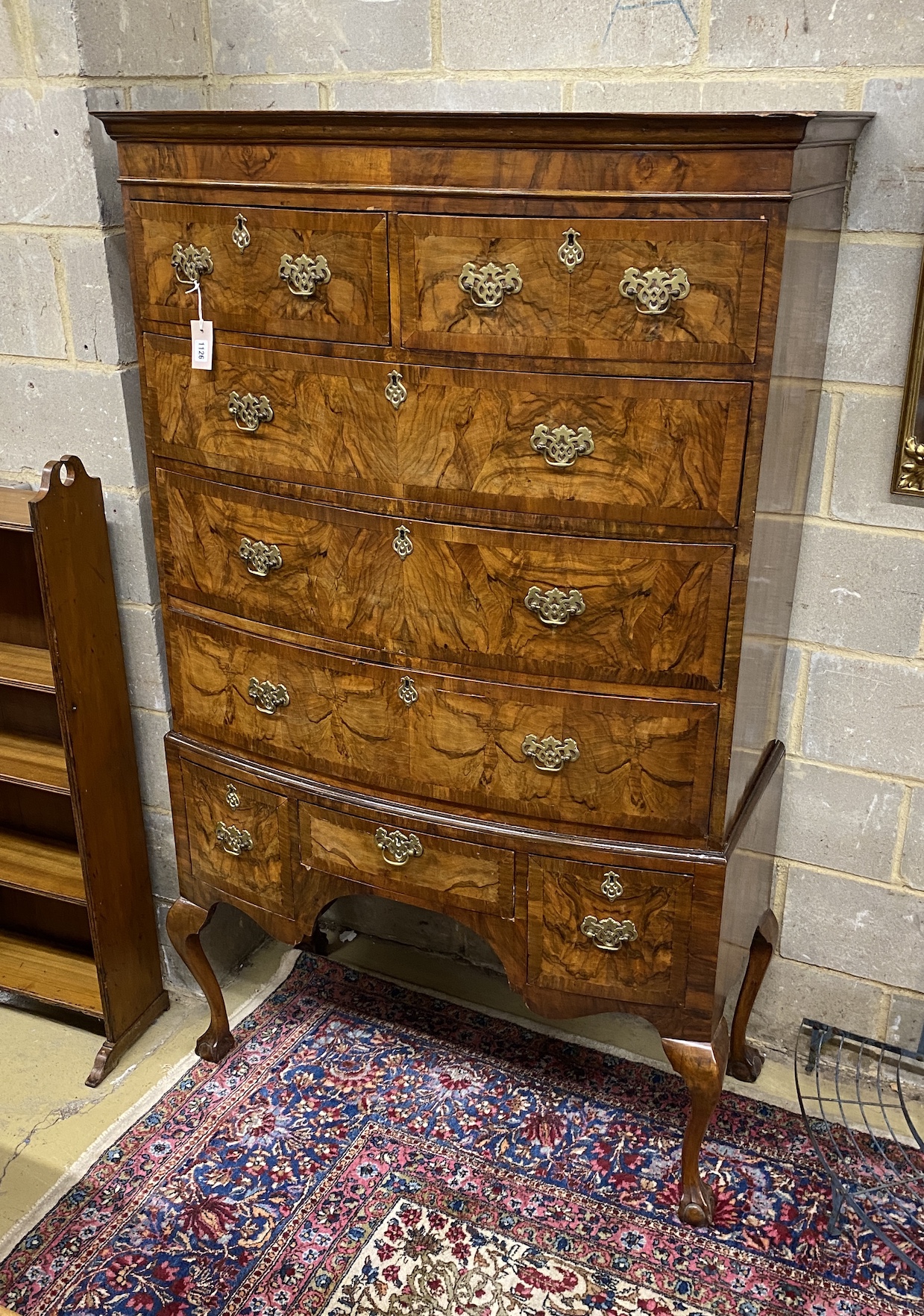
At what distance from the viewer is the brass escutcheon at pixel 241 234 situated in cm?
175

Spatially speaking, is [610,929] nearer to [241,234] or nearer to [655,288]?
[655,288]

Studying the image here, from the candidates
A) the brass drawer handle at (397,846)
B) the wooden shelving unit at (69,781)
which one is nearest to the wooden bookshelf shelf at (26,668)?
the wooden shelving unit at (69,781)

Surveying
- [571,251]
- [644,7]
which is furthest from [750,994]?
[644,7]

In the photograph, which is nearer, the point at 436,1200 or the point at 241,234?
the point at 241,234

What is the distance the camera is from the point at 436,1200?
207cm

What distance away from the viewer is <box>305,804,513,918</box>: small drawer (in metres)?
1.94

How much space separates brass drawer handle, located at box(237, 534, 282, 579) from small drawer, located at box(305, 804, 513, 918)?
1.40 feet

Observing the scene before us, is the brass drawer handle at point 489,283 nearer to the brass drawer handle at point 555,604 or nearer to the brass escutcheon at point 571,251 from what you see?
the brass escutcheon at point 571,251

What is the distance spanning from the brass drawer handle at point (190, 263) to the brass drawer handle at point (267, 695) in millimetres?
667

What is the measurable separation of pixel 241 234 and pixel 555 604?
2.39ft

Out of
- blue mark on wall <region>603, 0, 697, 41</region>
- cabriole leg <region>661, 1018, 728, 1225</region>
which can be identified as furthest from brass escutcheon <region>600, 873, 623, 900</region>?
blue mark on wall <region>603, 0, 697, 41</region>

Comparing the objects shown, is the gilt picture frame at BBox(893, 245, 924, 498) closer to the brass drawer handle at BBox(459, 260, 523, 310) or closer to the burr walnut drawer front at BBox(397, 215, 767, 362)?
the burr walnut drawer front at BBox(397, 215, 767, 362)

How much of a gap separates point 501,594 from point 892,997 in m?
1.21

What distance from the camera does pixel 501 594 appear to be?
1754 mm
